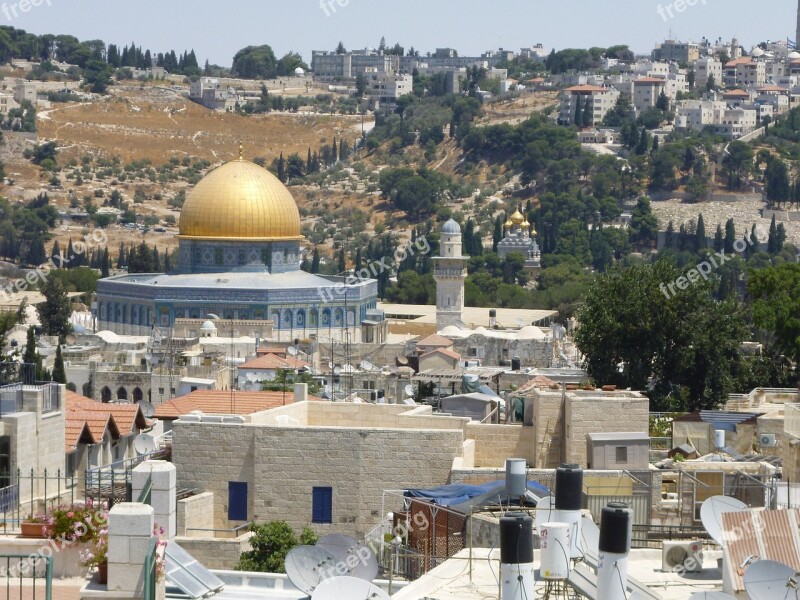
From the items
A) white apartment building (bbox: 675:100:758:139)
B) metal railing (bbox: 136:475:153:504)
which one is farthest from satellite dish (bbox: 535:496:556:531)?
white apartment building (bbox: 675:100:758:139)

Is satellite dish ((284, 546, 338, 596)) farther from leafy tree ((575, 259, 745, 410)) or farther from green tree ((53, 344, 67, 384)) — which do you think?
green tree ((53, 344, 67, 384))

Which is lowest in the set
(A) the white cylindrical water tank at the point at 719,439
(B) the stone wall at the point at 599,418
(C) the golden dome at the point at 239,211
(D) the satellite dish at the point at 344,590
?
(C) the golden dome at the point at 239,211

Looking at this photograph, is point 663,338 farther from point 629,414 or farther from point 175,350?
point 175,350

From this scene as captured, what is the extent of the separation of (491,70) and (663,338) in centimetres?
16679

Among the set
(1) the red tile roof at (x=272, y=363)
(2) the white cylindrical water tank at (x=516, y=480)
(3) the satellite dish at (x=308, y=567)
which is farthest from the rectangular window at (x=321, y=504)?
(1) the red tile roof at (x=272, y=363)

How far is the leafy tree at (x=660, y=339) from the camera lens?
32.2 metres

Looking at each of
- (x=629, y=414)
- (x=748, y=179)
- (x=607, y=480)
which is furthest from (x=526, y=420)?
(x=748, y=179)

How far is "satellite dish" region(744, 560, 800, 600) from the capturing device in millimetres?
10219

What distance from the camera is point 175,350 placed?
179ft

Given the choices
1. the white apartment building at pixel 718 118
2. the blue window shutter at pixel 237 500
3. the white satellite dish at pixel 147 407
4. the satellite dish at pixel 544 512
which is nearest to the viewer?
the satellite dish at pixel 544 512

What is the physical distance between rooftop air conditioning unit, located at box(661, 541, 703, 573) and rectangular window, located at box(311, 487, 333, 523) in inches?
200

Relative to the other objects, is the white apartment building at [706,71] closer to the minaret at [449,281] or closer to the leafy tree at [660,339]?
the minaret at [449,281]

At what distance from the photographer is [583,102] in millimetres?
155375

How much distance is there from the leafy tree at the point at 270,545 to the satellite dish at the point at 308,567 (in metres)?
3.37
